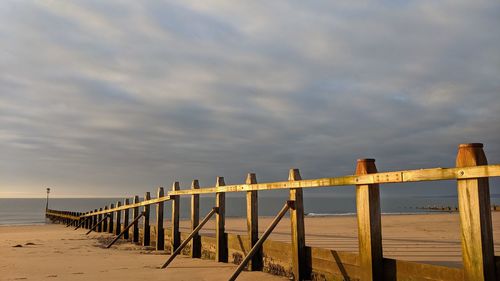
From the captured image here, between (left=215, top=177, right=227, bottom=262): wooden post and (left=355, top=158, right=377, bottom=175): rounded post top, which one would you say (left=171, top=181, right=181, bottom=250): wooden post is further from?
(left=355, top=158, right=377, bottom=175): rounded post top

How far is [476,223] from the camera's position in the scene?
4.05 meters

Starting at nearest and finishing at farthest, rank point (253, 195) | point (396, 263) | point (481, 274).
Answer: point (481, 274)
point (396, 263)
point (253, 195)

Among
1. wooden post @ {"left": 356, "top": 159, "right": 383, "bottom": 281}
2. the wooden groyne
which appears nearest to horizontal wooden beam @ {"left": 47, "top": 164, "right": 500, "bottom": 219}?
the wooden groyne

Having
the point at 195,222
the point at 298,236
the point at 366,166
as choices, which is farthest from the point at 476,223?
the point at 195,222

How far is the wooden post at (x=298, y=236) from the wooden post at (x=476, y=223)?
121 inches

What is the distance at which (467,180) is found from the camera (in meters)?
4.18

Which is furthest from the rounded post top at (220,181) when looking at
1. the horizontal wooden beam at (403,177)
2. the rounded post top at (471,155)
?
the rounded post top at (471,155)

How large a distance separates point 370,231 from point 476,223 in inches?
56.9

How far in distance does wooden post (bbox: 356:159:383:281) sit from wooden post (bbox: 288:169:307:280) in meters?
1.57

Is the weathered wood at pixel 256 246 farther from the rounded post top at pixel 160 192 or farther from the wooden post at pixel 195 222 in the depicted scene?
the rounded post top at pixel 160 192

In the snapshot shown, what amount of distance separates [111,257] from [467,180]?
10211mm

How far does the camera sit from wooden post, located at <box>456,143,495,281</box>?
400 centimetres

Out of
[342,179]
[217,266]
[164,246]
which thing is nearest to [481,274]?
[342,179]

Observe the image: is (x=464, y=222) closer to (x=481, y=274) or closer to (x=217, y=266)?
(x=481, y=274)
